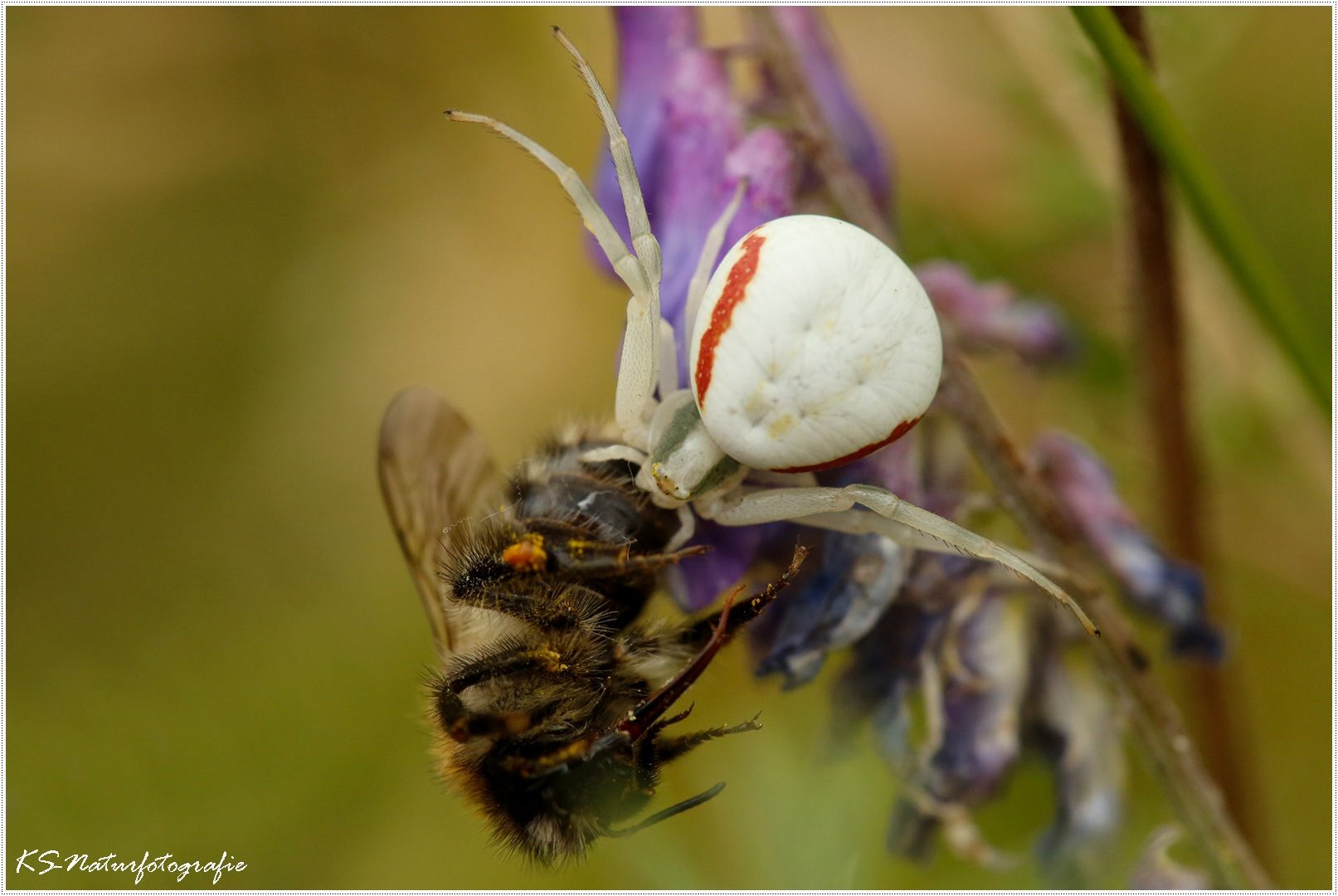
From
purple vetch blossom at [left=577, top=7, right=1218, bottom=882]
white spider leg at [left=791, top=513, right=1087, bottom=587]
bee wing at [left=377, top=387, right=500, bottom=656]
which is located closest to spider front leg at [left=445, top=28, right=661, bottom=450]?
purple vetch blossom at [left=577, top=7, right=1218, bottom=882]

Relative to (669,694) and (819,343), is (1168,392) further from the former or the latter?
(669,694)

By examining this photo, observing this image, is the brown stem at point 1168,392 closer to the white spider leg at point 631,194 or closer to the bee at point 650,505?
the bee at point 650,505

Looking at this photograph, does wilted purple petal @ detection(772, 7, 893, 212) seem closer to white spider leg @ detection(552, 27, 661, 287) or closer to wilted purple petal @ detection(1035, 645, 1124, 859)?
white spider leg @ detection(552, 27, 661, 287)

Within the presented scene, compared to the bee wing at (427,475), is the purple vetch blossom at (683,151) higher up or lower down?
higher up

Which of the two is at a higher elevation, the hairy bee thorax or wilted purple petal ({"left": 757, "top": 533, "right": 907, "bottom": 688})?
the hairy bee thorax

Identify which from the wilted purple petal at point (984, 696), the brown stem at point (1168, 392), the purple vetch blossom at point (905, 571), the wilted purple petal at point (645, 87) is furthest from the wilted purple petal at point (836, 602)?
the brown stem at point (1168, 392)
